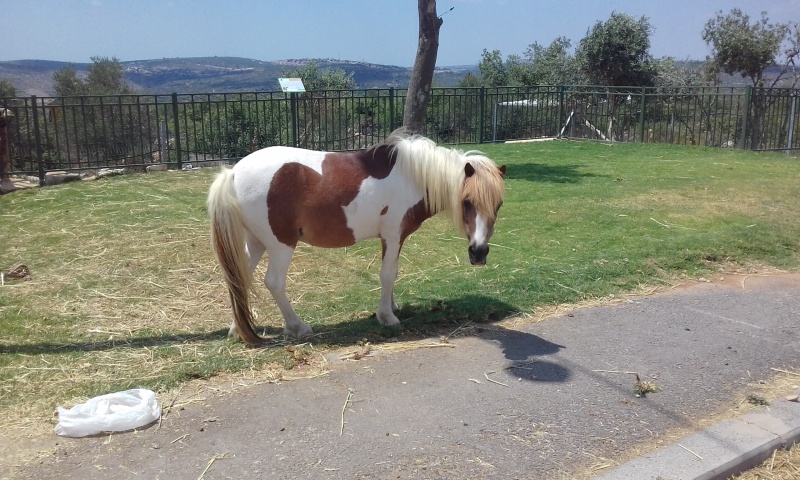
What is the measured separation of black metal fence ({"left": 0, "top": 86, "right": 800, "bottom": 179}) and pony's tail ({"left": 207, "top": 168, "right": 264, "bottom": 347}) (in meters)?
9.75

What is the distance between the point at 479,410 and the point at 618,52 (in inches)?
1047

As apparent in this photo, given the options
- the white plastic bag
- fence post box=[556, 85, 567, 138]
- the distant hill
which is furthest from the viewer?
the distant hill

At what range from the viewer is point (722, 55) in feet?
98.6

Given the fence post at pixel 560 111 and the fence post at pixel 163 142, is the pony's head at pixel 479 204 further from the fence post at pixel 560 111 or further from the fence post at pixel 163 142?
the fence post at pixel 560 111

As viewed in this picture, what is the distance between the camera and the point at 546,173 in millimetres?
13125

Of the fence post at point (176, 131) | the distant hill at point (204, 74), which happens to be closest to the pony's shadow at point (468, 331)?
the fence post at point (176, 131)

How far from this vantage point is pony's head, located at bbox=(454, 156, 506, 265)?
4.77 m

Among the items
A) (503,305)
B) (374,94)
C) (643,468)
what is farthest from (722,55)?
(643,468)

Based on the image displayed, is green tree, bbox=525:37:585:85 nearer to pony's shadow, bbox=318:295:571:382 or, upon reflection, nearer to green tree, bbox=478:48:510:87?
green tree, bbox=478:48:510:87

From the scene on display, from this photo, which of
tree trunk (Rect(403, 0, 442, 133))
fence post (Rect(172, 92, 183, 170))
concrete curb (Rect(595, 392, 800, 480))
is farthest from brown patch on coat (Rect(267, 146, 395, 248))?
fence post (Rect(172, 92, 183, 170))

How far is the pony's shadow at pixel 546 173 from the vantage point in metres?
12.4

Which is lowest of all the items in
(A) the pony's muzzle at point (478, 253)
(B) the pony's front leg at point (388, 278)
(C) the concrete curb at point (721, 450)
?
(C) the concrete curb at point (721, 450)

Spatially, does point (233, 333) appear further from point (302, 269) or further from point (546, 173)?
point (546, 173)

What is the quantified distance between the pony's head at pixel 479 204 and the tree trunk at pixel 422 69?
776 centimetres
